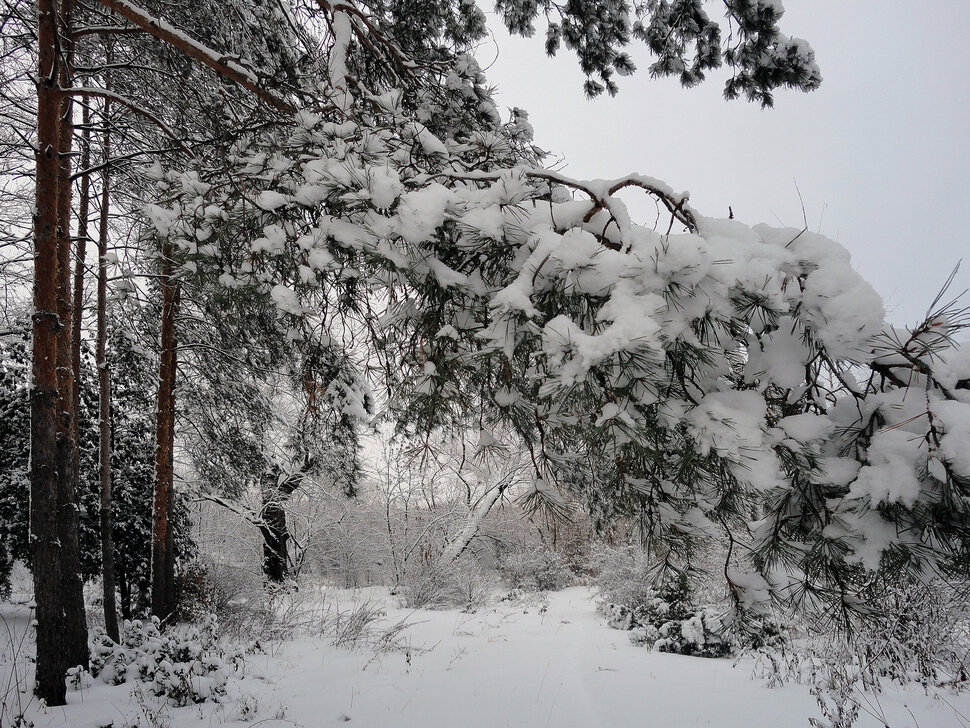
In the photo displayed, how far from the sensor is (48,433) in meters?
3.39

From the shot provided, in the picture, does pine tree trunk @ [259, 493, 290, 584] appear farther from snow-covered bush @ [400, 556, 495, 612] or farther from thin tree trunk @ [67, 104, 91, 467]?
thin tree trunk @ [67, 104, 91, 467]

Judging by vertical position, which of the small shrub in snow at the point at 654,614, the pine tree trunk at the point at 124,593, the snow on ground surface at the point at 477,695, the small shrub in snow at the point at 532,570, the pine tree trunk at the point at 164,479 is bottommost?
the small shrub in snow at the point at 532,570

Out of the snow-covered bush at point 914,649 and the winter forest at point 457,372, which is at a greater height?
the winter forest at point 457,372

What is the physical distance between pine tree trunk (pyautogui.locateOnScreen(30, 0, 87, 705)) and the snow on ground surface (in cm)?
37

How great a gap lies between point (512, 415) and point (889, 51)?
180ft

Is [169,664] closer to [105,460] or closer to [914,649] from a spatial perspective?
[105,460]

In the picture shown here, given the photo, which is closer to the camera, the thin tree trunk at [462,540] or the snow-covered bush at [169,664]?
the snow-covered bush at [169,664]

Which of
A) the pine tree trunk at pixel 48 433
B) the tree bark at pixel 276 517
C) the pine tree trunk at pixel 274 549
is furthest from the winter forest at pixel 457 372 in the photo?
the pine tree trunk at pixel 274 549

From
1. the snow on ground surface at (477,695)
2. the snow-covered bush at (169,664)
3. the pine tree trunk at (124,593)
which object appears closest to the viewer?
the snow on ground surface at (477,695)

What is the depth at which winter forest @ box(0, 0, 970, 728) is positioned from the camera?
1309 mm

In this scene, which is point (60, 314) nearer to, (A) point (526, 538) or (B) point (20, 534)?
(B) point (20, 534)

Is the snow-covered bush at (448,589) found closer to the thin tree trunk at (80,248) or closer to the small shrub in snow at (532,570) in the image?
the small shrub in snow at (532,570)

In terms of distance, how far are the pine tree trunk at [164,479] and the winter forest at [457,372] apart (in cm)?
4

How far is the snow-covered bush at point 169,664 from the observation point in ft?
11.9
